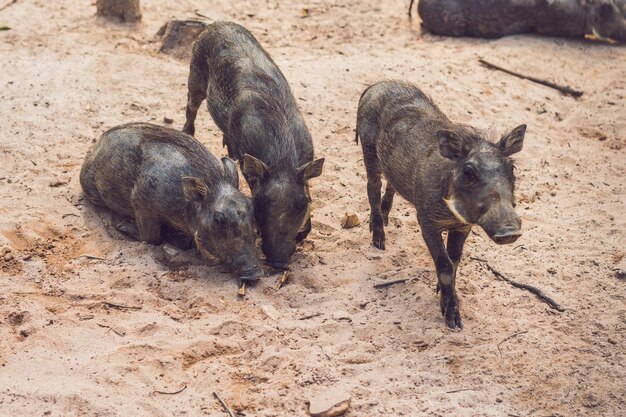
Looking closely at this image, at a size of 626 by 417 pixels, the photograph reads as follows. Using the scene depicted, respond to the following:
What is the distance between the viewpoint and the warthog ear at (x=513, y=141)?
15.6 feet

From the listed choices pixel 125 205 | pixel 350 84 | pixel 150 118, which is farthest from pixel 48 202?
pixel 350 84

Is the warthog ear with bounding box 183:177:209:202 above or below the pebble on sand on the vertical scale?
above

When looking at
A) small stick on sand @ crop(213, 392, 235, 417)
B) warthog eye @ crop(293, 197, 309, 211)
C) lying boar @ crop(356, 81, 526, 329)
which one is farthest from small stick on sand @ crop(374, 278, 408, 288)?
small stick on sand @ crop(213, 392, 235, 417)

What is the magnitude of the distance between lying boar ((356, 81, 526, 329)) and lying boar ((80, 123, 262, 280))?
98 centimetres

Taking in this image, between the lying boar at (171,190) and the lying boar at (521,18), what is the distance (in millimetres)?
4389

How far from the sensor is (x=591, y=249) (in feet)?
18.9

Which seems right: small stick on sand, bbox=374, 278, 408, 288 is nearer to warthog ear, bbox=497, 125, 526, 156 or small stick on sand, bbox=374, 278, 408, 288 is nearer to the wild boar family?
the wild boar family

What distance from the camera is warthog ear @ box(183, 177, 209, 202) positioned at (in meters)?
5.44

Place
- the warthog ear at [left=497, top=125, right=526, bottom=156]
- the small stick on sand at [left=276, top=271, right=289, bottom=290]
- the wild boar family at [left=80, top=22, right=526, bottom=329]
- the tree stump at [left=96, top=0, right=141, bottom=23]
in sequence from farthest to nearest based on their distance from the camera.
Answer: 1. the tree stump at [left=96, top=0, right=141, bottom=23]
2. the small stick on sand at [left=276, top=271, right=289, bottom=290]
3. the wild boar family at [left=80, top=22, right=526, bottom=329]
4. the warthog ear at [left=497, top=125, right=526, bottom=156]

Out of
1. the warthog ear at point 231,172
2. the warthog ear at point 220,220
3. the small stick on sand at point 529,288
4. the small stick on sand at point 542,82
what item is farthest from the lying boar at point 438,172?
the small stick on sand at point 542,82

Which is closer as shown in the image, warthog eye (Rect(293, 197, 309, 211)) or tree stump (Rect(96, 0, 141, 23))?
warthog eye (Rect(293, 197, 309, 211))

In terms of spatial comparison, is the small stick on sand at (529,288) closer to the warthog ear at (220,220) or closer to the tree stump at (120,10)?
the warthog ear at (220,220)

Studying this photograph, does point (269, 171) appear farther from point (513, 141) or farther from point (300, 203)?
point (513, 141)

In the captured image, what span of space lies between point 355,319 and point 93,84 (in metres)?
3.72
